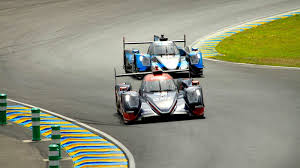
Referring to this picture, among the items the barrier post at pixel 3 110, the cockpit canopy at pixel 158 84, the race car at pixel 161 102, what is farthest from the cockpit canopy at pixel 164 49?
the barrier post at pixel 3 110

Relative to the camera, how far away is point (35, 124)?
18047 millimetres

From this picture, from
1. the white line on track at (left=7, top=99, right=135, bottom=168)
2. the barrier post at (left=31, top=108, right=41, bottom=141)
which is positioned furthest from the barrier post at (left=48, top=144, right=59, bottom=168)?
the barrier post at (left=31, top=108, right=41, bottom=141)

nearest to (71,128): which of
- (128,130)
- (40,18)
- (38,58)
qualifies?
(128,130)

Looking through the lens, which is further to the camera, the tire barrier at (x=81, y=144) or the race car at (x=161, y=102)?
the race car at (x=161, y=102)

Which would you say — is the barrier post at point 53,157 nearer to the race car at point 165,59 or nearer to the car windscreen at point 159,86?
the car windscreen at point 159,86

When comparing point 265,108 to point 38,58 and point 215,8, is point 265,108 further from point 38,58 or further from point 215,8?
point 215,8

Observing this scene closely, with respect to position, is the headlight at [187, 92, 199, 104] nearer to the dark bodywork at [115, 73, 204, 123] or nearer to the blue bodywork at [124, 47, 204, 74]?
the dark bodywork at [115, 73, 204, 123]

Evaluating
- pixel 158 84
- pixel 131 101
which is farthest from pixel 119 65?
pixel 131 101

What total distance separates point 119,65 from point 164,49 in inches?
202

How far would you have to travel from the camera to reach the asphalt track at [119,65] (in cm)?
1658

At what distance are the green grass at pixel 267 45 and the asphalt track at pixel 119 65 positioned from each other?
2136 mm

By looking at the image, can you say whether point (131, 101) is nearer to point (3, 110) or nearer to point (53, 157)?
point (3, 110)

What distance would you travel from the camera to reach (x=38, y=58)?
3609 centimetres

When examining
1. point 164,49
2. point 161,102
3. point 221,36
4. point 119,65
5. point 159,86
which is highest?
point 221,36
